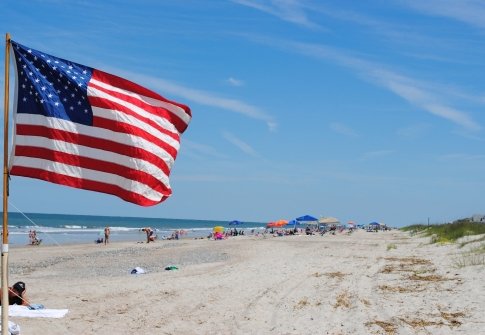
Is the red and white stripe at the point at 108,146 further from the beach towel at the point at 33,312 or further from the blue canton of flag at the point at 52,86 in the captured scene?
the beach towel at the point at 33,312

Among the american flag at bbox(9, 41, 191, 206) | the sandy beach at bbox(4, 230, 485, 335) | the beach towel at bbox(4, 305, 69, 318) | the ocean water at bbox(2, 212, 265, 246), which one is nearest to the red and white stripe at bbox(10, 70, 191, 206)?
the american flag at bbox(9, 41, 191, 206)

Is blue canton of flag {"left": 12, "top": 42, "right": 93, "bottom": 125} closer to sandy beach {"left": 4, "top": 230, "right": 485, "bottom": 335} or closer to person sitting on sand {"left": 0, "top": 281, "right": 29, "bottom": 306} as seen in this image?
sandy beach {"left": 4, "top": 230, "right": 485, "bottom": 335}

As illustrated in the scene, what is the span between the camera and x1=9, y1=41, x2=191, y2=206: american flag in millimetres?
6539

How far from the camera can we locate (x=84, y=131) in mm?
6730

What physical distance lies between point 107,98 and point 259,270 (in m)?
12.8

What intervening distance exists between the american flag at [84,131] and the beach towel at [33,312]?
4849 mm

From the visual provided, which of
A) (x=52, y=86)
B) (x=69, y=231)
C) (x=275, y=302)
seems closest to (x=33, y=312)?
(x=275, y=302)

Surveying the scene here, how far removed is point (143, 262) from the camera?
2712 centimetres

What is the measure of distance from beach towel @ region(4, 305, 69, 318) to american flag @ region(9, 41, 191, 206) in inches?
191

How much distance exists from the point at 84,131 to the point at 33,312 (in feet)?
17.6

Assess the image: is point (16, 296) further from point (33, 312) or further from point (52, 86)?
point (52, 86)

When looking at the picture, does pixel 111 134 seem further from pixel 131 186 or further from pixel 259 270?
pixel 259 270

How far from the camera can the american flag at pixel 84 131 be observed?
654cm

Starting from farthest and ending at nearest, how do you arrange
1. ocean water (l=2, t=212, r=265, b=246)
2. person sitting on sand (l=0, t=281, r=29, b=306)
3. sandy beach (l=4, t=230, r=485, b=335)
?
ocean water (l=2, t=212, r=265, b=246), person sitting on sand (l=0, t=281, r=29, b=306), sandy beach (l=4, t=230, r=485, b=335)
